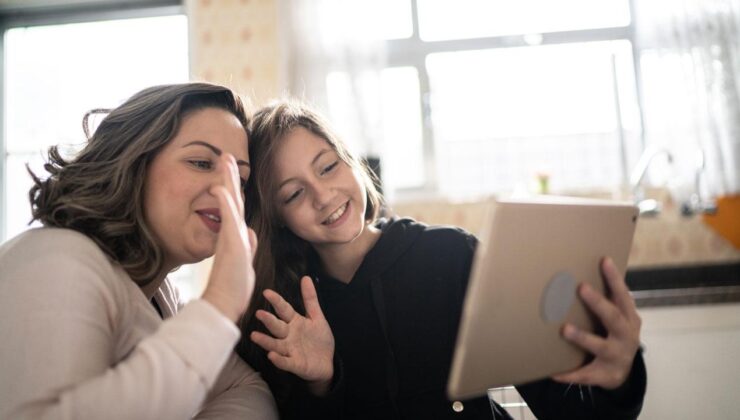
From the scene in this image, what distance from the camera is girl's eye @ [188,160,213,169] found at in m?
1.08

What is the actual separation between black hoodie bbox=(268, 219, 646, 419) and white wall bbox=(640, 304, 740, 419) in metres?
1.21

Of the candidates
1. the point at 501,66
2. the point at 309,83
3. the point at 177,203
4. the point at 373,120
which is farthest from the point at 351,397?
the point at 501,66

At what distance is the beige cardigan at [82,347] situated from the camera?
71cm

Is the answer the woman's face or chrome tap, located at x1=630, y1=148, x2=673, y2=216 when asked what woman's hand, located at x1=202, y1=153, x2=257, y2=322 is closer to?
the woman's face

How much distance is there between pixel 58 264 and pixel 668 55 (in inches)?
123

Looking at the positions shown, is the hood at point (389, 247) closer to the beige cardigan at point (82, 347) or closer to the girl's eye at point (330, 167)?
the girl's eye at point (330, 167)

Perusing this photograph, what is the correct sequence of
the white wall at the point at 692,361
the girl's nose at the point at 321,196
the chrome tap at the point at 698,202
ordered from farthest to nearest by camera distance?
the chrome tap at the point at 698,202
the white wall at the point at 692,361
the girl's nose at the point at 321,196

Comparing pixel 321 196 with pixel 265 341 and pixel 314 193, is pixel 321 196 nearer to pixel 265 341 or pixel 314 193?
pixel 314 193

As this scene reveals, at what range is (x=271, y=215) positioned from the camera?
1.39m

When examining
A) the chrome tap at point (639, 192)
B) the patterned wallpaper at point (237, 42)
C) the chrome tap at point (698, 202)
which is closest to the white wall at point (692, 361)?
the chrome tap at point (639, 192)

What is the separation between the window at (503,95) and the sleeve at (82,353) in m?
2.47

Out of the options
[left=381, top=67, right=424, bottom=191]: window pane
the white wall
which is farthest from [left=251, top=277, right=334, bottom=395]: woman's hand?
[left=381, top=67, right=424, bottom=191]: window pane

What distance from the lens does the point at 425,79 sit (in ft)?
11.3

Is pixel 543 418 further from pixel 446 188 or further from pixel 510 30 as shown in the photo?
pixel 510 30
